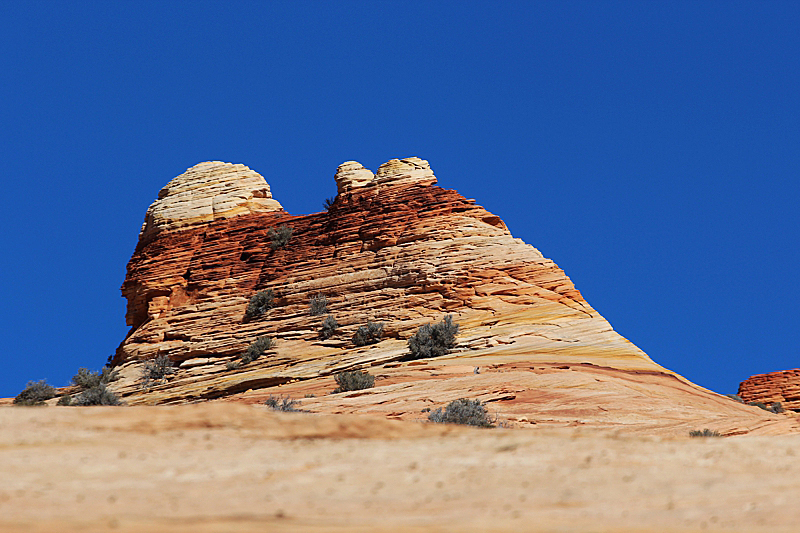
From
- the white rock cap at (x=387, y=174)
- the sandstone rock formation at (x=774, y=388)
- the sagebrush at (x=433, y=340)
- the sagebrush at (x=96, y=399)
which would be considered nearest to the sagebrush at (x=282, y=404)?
the sagebrush at (x=433, y=340)

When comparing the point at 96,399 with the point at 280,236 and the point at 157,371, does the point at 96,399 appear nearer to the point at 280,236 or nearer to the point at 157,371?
the point at 157,371

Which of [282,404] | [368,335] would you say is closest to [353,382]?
[282,404]

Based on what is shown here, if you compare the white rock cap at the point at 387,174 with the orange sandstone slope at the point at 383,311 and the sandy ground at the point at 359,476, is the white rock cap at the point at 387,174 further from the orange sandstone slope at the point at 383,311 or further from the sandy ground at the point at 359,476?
the sandy ground at the point at 359,476

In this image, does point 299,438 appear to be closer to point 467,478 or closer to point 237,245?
point 467,478

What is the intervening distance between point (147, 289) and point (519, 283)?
56.8 ft

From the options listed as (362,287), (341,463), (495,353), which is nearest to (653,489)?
(341,463)

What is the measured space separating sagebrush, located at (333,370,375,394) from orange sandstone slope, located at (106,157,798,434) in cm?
33

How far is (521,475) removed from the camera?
32.7 feet

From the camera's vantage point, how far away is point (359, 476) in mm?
9906

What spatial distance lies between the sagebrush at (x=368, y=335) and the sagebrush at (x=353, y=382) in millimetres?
5496

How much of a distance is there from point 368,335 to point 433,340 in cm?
328

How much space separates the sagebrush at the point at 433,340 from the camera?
2841 cm

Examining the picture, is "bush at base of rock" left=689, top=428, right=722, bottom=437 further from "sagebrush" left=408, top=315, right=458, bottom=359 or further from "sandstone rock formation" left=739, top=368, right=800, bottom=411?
"sandstone rock formation" left=739, top=368, right=800, bottom=411

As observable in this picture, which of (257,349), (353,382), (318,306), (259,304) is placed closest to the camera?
(353,382)
